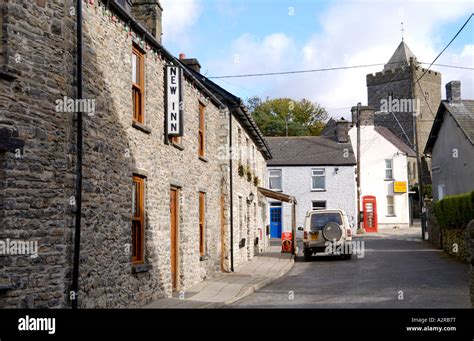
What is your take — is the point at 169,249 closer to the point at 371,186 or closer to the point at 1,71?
the point at 1,71

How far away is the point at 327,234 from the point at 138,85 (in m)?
12.6

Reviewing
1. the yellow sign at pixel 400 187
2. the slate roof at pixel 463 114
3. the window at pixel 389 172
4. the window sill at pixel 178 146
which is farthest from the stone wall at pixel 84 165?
the window at pixel 389 172

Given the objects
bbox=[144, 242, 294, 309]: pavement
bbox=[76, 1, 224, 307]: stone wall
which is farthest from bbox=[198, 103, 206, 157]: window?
bbox=[144, 242, 294, 309]: pavement

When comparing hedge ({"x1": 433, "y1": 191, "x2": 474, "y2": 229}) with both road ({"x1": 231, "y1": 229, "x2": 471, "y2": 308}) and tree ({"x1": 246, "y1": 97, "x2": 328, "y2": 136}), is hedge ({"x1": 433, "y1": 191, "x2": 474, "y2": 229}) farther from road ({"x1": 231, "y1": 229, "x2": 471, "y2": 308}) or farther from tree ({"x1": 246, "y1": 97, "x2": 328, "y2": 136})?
tree ({"x1": 246, "y1": 97, "x2": 328, "y2": 136})

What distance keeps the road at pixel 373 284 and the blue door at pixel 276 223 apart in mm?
16610

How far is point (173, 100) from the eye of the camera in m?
13.4

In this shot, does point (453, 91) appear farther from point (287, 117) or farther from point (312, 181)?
point (287, 117)

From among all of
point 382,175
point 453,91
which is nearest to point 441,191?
point 453,91

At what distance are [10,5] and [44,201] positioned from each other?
8.58ft

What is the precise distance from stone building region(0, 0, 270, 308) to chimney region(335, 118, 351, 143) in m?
27.0

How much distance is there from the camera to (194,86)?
15.7 meters

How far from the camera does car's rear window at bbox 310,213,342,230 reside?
75.5ft

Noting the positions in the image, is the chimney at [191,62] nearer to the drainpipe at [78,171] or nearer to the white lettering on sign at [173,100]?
the white lettering on sign at [173,100]

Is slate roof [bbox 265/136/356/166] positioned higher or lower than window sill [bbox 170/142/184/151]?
higher
